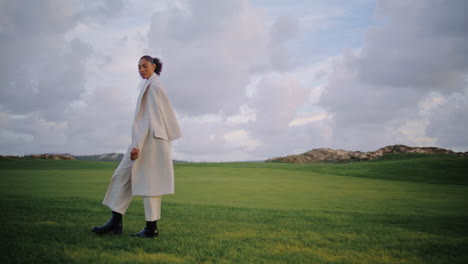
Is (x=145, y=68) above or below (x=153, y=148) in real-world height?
above

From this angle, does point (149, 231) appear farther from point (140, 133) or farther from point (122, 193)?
point (140, 133)

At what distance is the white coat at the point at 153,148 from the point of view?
4.76m

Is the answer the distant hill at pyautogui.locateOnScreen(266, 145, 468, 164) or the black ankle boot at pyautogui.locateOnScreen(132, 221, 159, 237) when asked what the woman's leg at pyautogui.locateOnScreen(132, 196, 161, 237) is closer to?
the black ankle boot at pyautogui.locateOnScreen(132, 221, 159, 237)

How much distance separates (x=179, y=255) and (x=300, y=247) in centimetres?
155

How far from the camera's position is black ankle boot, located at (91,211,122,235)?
465 centimetres

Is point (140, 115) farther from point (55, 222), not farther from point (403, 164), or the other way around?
point (403, 164)

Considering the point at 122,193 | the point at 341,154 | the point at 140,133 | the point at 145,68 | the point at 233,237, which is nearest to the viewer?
the point at 233,237

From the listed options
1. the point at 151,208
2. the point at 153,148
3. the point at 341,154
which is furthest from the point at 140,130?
the point at 341,154

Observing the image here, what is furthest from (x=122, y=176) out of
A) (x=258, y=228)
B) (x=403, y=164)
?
(x=403, y=164)

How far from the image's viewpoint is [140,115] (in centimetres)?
502

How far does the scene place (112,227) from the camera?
4.71 metres

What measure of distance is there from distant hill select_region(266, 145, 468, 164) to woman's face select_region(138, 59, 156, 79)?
3857 cm

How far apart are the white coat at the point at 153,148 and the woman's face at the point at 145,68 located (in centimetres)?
22

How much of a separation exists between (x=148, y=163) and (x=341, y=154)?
4254 centimetres
